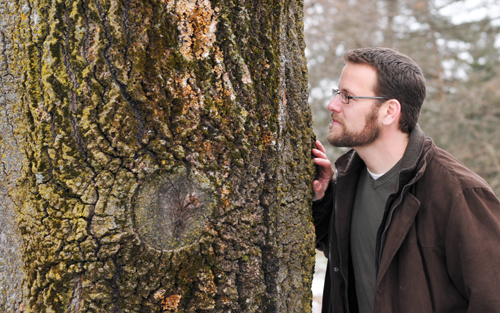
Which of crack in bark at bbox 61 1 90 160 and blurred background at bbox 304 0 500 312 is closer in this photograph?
crack in bark at bbox 61 1 90 160

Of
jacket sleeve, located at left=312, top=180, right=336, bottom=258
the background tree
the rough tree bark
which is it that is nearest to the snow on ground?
jacket sleeve, located at left=312, top=180, right=336, bottom=258

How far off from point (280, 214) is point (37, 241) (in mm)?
948

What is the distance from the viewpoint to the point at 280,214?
165cm

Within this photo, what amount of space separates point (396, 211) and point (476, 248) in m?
0.40

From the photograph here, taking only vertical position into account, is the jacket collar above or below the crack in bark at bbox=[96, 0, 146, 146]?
below

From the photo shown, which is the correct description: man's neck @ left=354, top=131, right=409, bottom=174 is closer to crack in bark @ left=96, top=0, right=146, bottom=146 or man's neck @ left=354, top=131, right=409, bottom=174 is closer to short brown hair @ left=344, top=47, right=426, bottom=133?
short brown hair @ left=344, top=47, right=426, bottom=133

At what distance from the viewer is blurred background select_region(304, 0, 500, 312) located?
9.74 meters

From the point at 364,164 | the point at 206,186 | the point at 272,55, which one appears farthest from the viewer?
the point at 364,164

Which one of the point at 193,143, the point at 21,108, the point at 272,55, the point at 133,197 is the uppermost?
the point at 272,55

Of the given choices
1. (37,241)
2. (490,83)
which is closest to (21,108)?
(37,241)

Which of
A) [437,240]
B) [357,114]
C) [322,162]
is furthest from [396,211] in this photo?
[357,114]

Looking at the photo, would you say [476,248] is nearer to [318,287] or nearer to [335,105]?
[335,105]

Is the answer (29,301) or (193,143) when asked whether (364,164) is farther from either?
(29,301)

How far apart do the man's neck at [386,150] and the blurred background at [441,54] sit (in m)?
7.54
